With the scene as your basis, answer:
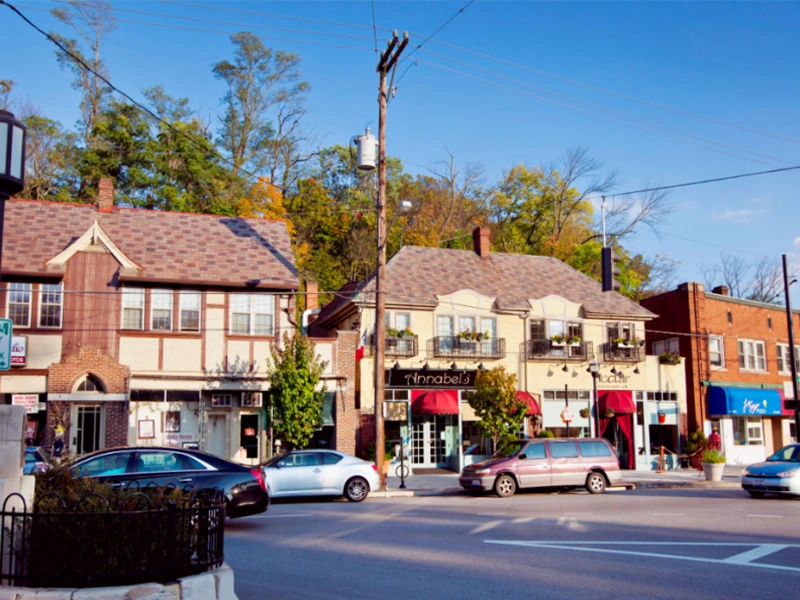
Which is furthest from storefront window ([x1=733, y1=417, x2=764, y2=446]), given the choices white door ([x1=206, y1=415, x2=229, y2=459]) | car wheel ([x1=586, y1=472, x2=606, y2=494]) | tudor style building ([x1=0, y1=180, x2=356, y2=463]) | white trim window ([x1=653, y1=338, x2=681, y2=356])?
white door ([x1=206, y1=415, x2=229, y2=459])

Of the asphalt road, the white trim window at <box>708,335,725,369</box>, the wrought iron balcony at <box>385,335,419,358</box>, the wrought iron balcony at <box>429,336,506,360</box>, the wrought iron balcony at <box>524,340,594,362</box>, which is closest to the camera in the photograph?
the asphalt road

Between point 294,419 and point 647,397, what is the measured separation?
17256 mm

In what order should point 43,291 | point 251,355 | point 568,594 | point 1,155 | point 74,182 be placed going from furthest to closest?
1. point 74,182
2. point 251,355
3. point 43,291
4. point 568,594
5. point 1,155

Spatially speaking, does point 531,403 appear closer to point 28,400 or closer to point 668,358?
point 668,358

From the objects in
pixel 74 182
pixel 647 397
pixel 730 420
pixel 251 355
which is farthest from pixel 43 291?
pixel 730 420

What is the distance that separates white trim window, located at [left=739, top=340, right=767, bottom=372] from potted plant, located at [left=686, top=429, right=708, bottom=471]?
6.15m

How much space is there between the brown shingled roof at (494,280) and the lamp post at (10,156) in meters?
24.2

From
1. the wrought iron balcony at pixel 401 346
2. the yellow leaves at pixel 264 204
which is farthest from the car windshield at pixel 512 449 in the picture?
the yellow leaves at pixel 264 204

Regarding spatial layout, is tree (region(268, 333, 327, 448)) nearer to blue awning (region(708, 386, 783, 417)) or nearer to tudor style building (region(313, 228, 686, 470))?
tudor style building (region(313, 228, 686, 470))

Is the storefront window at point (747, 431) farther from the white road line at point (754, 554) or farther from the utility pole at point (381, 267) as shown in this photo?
the white road line at point (754, 554)

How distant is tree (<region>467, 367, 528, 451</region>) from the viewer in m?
27.5

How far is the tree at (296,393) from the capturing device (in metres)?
26.9

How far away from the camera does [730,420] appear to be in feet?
125

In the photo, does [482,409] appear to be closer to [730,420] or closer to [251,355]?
[251,355]
